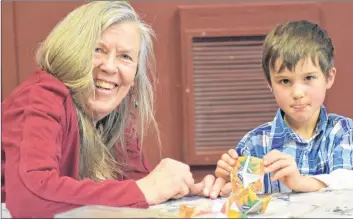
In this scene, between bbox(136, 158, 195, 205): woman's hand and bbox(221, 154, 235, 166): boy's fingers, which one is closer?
bbox(136, 158, 195, 205): woman's hand

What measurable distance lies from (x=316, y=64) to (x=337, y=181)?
0.31 metres

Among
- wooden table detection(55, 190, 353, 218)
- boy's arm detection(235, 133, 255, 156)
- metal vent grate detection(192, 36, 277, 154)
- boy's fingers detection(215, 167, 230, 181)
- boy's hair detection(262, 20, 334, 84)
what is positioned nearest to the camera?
wooden table detection(55, 190, 353, 218)

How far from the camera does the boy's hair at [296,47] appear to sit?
5.11ft

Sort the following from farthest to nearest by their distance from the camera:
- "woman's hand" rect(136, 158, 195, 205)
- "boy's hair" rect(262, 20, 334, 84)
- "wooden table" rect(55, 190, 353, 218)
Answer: "boy's hair" rect(262, 20, 334, 84) → "woman's hand" rect(136, 158, 195, 205) → "wooden table" rect(55, 190, 353, 218)

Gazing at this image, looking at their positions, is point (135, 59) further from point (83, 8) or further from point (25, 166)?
point (25, 166)

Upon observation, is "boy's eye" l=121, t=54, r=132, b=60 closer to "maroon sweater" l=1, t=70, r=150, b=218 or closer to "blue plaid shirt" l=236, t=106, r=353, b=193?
"maroon sweater" l=1, t=70, r=150, b=218

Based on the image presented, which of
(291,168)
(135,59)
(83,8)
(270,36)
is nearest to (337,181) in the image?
(291,168)

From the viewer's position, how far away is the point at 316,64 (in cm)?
156

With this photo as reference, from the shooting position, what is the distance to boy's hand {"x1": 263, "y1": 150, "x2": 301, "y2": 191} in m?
1.35

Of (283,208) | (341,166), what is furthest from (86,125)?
(341,166)

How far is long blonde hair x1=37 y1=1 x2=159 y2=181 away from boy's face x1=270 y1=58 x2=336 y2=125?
14.5 inches

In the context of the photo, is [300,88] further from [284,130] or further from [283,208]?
[283,208]

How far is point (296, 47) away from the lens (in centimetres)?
157

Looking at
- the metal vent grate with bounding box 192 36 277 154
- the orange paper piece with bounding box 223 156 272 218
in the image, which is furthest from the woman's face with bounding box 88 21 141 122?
the metal vent grate with bounding box 192 36 277 154
